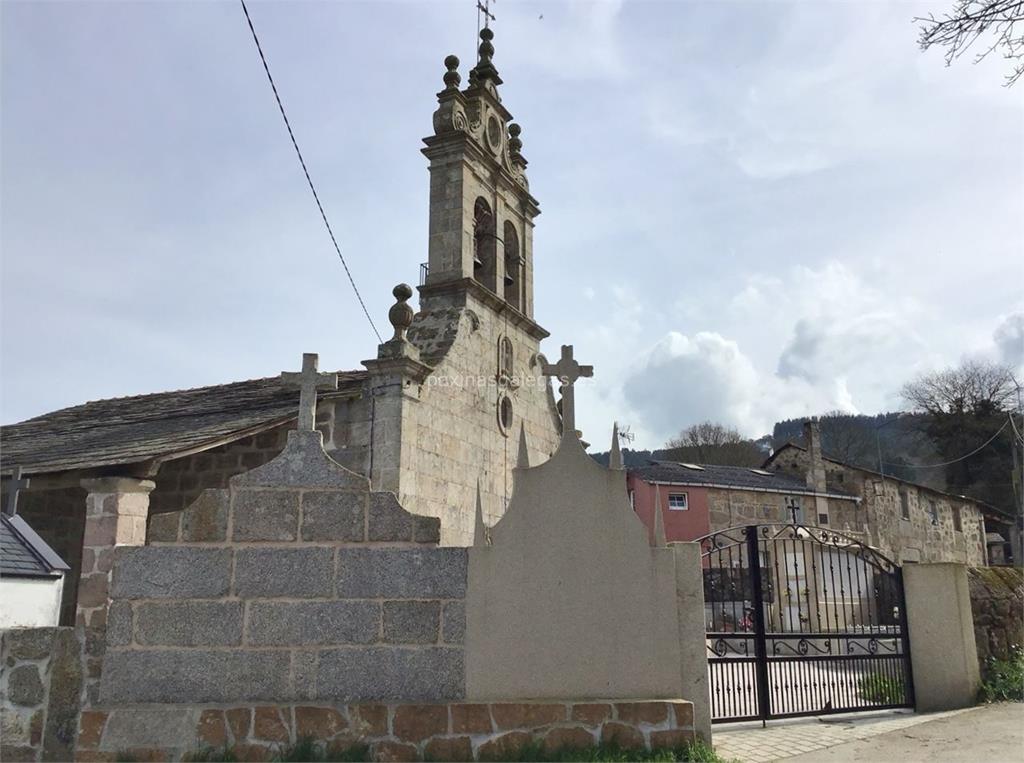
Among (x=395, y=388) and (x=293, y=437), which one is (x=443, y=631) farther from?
(x=395, y=388)

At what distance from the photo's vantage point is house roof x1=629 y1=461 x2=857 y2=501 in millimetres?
27250

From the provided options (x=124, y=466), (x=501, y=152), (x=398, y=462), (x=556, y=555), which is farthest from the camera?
(x=501, y=152)

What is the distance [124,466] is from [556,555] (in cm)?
474

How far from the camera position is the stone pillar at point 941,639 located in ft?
25.7

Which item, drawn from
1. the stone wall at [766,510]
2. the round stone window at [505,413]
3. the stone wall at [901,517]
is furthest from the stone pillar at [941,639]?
the stone wall at [901,517]

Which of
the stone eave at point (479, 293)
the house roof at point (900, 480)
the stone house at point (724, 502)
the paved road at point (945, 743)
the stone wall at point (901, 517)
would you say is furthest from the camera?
the house roof at point (900, 480)

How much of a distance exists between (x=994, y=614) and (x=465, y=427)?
6991 mm

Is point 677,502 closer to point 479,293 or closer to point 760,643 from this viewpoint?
point 479,293

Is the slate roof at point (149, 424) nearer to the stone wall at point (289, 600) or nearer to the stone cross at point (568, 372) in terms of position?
the stone wall at point (289, 600)

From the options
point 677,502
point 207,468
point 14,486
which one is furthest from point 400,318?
point 677,502

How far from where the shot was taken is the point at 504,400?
1299cm

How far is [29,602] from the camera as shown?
259 inches

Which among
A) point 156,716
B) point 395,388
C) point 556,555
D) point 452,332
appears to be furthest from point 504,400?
point 156,716

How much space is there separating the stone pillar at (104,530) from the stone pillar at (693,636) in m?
4.41
